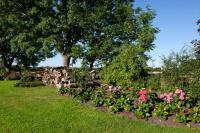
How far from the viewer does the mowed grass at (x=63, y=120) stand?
38.5 ft

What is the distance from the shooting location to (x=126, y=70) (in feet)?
75.4

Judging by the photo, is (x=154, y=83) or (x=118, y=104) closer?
(x=118, y=104)

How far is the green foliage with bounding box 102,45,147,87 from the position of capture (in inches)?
883

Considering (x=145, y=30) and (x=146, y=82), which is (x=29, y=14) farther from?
(x=146, y=82)

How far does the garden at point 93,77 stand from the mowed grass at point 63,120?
0.11ft

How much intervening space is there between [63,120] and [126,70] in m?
10.7

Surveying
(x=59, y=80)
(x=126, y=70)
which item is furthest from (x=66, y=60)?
(x=126, y=70)

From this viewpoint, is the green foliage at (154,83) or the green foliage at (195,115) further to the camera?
the green foliage at (154,83)

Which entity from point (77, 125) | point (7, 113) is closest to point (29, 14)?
point (7, 113)

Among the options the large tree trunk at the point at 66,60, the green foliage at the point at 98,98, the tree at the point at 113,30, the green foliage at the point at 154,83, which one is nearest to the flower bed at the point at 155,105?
the green foliage at the point at 98,98

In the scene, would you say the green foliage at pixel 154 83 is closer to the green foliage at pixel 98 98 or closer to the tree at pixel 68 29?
the green foliage at pixel 98 98

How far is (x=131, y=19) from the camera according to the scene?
35.7 metres

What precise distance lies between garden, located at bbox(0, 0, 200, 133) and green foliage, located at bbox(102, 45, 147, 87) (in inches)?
2.5

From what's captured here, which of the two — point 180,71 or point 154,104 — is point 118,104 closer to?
point 154,104
